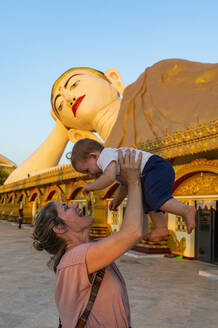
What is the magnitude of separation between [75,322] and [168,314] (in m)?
3.54

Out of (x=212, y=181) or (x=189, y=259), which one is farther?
(x=189, y=259)

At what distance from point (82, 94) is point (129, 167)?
54.1ft

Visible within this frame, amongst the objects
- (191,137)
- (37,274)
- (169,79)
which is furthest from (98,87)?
(37,274)

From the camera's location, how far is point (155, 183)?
1844mm

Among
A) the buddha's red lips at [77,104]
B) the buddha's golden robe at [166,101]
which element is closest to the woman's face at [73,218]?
the buddha's golden robe at [166,101]

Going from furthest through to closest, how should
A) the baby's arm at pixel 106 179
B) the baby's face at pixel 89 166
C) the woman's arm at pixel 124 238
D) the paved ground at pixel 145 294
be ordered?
the paved ground at pixel 145 294 → the baby's face at pixel 89 166 → the baby's arm at pixel 106 179 → the woman's arm at pixel 124 238

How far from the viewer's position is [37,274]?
729 cm

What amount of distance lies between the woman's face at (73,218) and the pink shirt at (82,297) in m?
0.18

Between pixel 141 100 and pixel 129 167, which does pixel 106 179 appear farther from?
pixel 141 100

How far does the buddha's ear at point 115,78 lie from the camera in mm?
19702

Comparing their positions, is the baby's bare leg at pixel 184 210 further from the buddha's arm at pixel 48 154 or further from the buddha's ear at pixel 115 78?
the buddha's arm at pixel 48 154

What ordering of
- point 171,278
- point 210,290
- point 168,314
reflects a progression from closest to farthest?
point 168,314, point 210,290, point 171,278

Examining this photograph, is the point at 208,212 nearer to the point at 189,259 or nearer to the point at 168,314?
the point at 189,259

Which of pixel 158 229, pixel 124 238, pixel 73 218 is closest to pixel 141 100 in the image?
pixel 158 229
